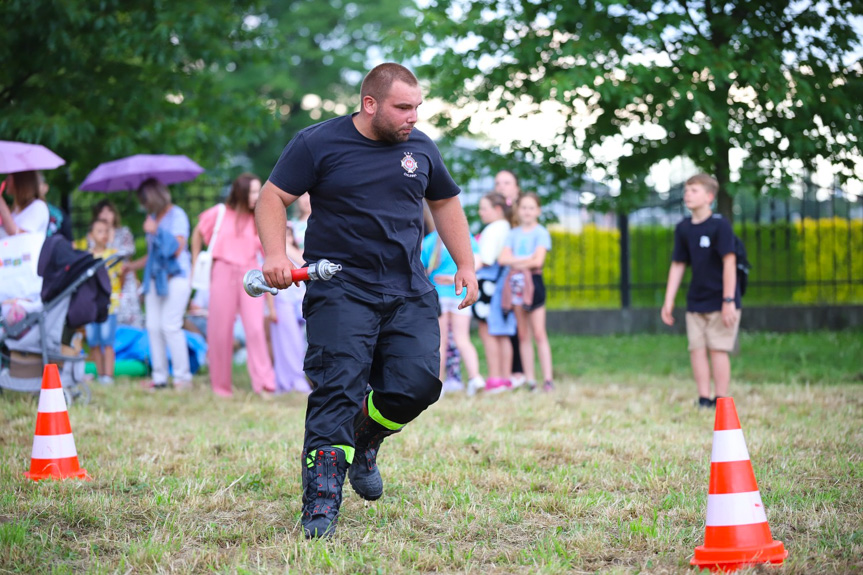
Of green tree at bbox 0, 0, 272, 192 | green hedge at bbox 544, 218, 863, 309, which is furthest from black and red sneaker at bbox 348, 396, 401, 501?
green hedge at bbox 544, 218, 863, 309

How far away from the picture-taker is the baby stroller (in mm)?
7500

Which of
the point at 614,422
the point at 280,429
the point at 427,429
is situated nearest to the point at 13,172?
the point at 280,429

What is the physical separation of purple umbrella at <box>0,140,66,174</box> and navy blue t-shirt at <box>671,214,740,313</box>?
207 inches

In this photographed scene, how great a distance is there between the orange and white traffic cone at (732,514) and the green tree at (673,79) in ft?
20.7

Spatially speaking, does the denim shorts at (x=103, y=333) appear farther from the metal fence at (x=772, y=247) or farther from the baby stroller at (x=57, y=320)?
the metal fence at (x=772, y=247)

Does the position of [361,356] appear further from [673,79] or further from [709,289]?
[673,79]

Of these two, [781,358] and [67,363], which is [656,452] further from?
[781,358]

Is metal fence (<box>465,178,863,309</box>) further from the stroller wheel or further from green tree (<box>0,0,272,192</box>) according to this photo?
the stroller wheel

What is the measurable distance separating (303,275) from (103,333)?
6394 millimetres

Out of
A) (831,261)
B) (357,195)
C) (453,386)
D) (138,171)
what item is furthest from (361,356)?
(831,261)

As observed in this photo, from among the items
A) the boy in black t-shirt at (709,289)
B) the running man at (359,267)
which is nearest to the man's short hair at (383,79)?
the running man at (359,267)

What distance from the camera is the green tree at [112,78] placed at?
10.4 metres

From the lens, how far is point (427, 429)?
6527 mm

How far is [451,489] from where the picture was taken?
15.5 ft
